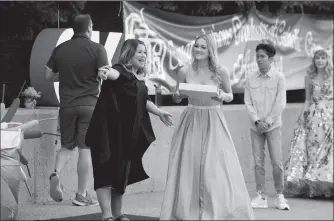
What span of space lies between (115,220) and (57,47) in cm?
223

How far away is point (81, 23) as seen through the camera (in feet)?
31.4

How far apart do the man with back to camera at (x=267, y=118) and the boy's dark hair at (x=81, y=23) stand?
1.97 m

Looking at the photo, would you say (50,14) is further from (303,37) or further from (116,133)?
(303,37)

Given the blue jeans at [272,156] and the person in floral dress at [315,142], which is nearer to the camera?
the blue jeans at [272,156]

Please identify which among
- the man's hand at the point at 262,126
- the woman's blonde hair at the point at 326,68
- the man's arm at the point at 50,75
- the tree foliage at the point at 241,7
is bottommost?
the man's hand at the point at 262,126

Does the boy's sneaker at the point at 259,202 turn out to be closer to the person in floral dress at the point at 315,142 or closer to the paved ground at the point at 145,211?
the paved ground at the point at 145,211

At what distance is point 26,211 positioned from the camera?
9.48 m

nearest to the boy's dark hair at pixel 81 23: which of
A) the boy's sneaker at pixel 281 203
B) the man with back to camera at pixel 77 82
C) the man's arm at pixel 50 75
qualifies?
the man with back to camera at pixel 77 82

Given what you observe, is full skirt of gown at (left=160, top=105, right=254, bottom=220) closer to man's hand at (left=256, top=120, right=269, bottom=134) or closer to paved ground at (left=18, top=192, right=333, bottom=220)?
paved ground at (left=18, top=192, right=333, bottom=220)

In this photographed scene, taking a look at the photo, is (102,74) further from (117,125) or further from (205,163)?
(205,163)

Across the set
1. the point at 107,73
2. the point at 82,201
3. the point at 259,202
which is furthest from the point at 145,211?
the point at 107,73

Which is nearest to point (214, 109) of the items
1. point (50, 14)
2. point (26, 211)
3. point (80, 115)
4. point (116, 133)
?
point (116, 133)

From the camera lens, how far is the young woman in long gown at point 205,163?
8.27m

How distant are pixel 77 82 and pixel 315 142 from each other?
324 centimetres
